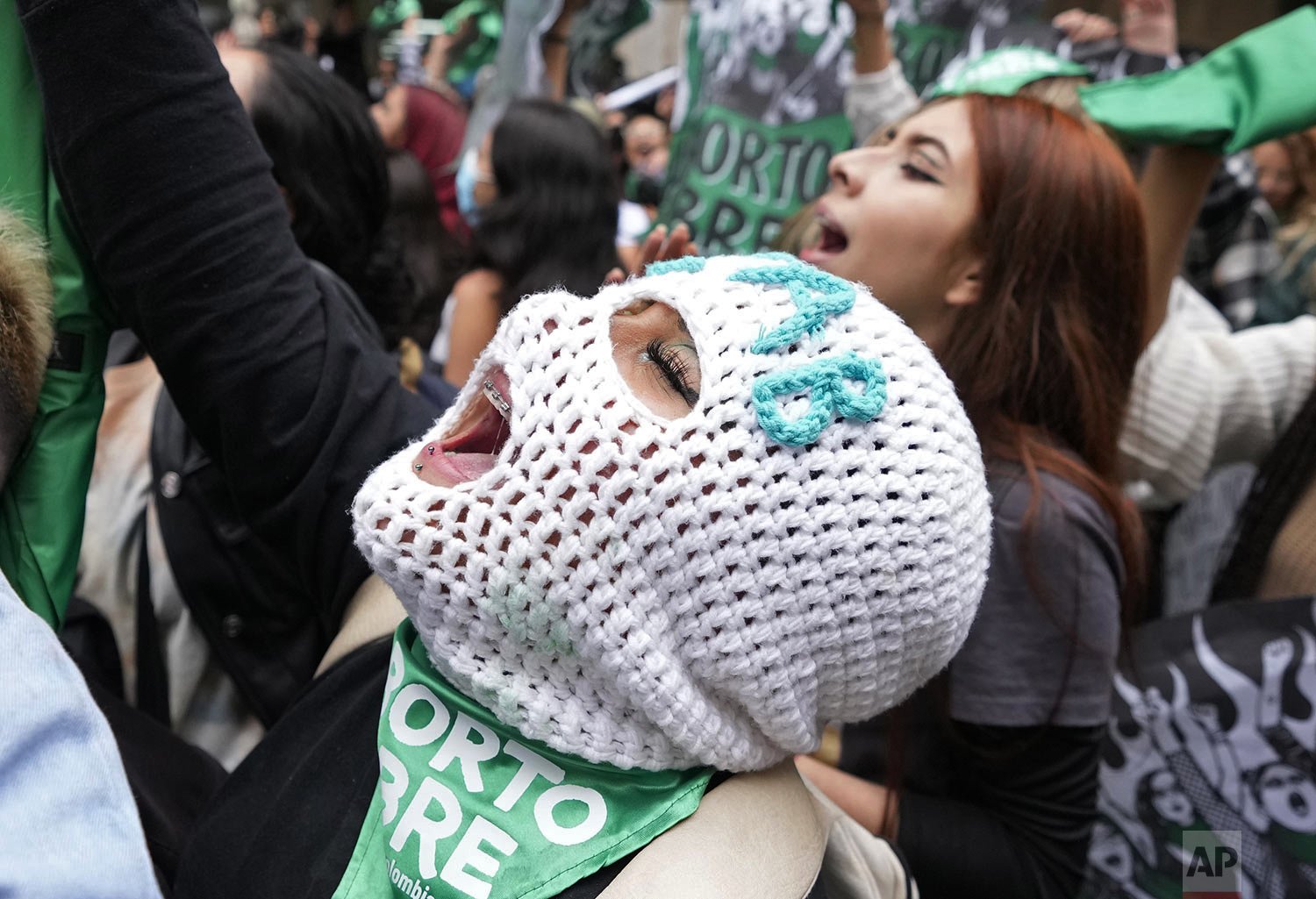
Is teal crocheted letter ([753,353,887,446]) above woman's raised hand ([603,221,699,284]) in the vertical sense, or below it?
above

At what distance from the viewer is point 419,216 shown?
12.0 feet

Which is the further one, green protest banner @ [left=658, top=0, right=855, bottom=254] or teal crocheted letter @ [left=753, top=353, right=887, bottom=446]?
green protest banner @ [left=658, top=0, right=855, bottom=254]

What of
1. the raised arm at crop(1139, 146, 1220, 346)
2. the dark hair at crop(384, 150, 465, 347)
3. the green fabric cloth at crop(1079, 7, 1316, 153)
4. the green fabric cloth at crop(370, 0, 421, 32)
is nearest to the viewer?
the green fabric cloth at crop(1079, 7, 1316, 153)

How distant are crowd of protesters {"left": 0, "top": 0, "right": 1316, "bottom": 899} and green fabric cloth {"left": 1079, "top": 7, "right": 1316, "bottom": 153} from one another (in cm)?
1

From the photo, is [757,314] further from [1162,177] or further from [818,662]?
[1162,177]

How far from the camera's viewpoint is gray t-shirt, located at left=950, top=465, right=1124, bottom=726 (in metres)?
1.62

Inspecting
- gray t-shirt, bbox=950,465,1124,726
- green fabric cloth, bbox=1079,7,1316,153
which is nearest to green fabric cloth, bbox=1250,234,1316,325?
green fabric cloth, bbox=1079,7,1316,153

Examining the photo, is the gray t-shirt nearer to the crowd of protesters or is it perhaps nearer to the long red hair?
the crowd of protesters

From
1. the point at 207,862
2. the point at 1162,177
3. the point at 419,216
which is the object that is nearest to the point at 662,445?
the point at 207,862

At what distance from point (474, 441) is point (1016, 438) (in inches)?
36.8

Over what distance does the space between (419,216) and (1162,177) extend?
7.85ft

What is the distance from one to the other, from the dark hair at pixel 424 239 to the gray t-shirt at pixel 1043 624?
7.53ft

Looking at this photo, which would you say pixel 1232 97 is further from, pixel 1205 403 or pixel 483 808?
pixel 483 808

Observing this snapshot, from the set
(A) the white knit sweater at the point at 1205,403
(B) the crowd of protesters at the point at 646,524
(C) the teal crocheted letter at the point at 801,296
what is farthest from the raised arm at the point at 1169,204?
(C) the teal crocheted letter at the point at 801,296
